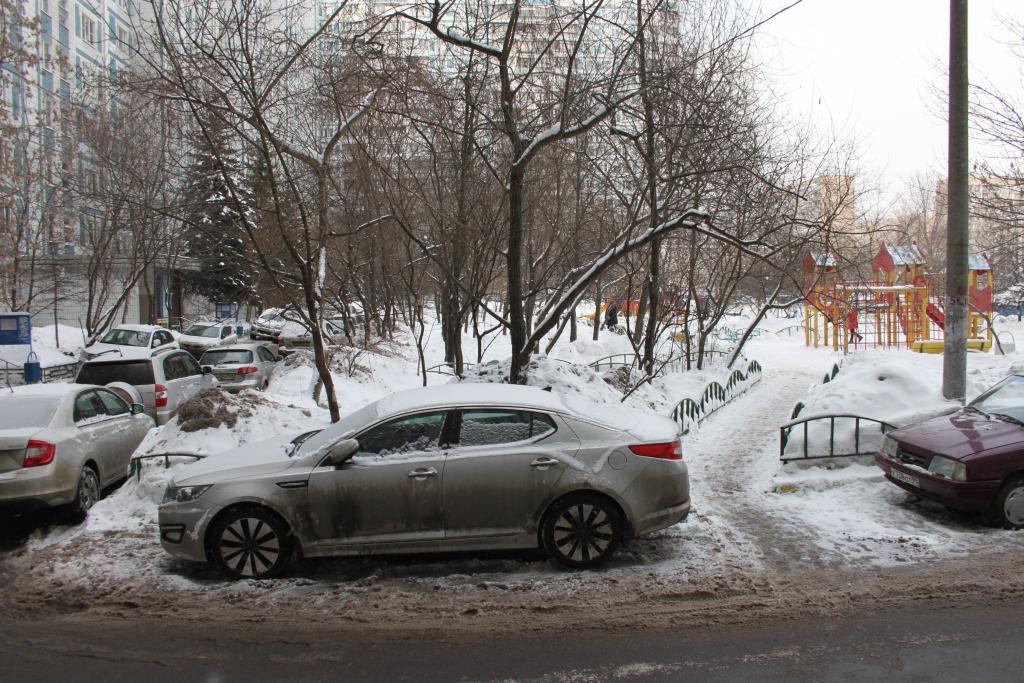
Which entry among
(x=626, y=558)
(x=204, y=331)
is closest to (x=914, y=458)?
(x=626, y=558)

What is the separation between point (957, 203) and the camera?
9234 millimetres

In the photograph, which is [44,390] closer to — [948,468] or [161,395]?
[161,395]

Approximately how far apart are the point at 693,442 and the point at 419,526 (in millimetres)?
6913

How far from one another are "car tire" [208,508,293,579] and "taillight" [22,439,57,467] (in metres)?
2.41

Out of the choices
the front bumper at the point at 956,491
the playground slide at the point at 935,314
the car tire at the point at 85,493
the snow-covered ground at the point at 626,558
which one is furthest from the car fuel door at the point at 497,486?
the playground slide at the point at 935,314

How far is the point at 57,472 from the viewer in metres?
7.03

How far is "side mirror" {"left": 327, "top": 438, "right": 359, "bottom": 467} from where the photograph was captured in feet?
18.7

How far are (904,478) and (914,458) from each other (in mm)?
224

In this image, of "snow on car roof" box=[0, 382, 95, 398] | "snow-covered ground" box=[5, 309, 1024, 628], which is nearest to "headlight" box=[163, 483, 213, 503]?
"snow-covered ground" box=[5, 309, 1024, 628]

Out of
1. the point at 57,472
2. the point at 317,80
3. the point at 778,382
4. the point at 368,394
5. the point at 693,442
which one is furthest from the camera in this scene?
the point at 778,382

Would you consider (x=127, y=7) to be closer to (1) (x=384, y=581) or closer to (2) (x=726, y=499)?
(1) (x=384, y=581)

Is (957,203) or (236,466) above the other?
(957,203)

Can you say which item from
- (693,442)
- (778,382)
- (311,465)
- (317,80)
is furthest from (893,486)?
(778,382)

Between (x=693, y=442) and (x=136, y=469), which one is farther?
(x=693, y=442)
